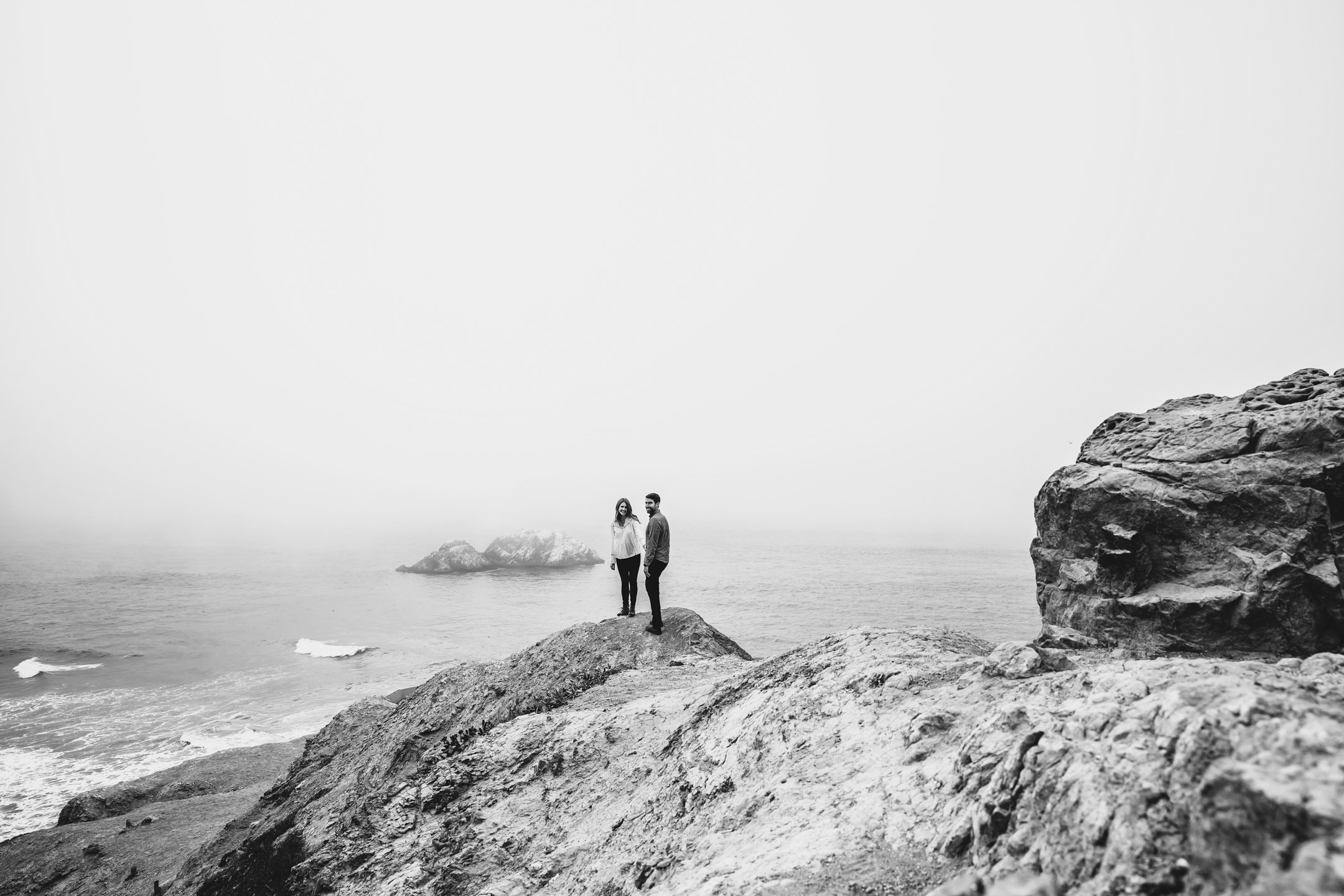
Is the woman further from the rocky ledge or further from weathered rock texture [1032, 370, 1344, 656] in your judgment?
weathered rock texture [1032, 370, 1344, 656]

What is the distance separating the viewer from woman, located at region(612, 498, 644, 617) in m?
13.8

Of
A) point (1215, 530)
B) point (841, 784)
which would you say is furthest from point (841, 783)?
point (1215, 530)

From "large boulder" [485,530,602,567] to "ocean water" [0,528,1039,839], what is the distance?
5.77 meters

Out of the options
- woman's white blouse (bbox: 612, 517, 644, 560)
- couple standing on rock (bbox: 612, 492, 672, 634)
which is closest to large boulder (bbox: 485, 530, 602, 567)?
couple standing on rock (bbox: 612, 492, 672, 634)

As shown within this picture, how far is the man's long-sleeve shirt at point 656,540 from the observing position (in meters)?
12.7

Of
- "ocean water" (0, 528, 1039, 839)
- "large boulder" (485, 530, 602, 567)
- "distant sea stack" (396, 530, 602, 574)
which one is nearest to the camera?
"ocean water" (0, 528, 1039, 839)

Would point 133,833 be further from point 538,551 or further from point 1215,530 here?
point 538,551

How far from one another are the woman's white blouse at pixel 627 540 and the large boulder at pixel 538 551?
88.0 m

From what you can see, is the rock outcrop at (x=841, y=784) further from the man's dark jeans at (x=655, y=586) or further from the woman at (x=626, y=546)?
the woman at (x=626, y=546)

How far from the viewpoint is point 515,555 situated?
98.6 m

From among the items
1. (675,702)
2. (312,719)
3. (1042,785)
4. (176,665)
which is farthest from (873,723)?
(176,665)

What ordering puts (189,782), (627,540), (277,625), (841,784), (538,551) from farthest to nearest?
1. (538,551)
2. (277,625)
3. (189,782)
4. (627,540)
5. (841,784)

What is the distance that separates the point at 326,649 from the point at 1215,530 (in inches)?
1976

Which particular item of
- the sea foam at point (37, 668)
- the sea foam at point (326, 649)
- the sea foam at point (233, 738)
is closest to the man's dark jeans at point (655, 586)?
the sea foam at point (233, 738)
